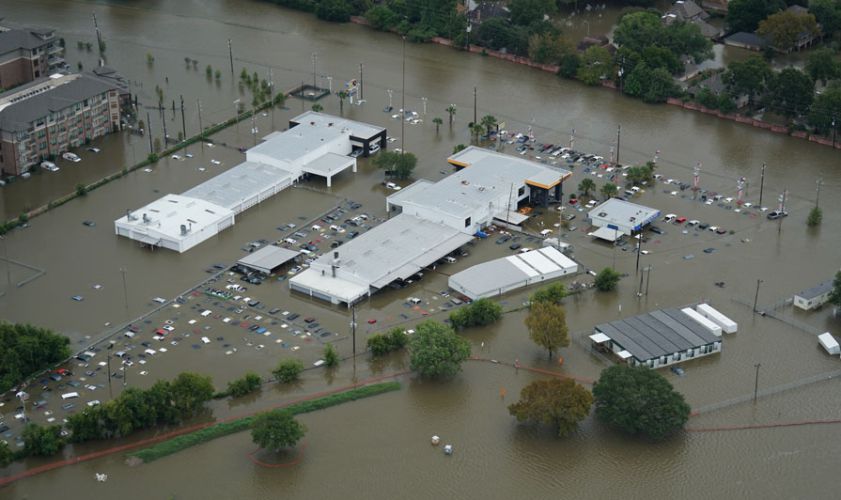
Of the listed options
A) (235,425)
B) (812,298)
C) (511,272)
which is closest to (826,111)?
(812,298)

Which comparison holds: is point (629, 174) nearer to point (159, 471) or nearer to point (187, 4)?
point (159, 471)

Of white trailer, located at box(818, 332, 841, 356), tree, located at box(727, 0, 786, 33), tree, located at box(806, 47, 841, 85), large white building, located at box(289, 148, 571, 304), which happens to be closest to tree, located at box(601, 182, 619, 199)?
large white building, located at box(289, 148, 571, 304)

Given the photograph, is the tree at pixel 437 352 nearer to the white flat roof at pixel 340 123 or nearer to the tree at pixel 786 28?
the white flat roof at pixel 340 123

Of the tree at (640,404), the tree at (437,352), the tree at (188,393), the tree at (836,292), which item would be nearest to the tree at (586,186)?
the tree at (836,292)

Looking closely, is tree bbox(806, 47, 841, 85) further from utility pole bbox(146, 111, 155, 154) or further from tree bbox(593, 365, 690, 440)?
utility pole bbox(146, 111, 155, 154)

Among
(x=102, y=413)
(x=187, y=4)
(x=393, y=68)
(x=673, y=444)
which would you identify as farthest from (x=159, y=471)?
(x=187, y=4)

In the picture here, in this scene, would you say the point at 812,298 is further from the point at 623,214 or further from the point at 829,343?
the point at 623,214
